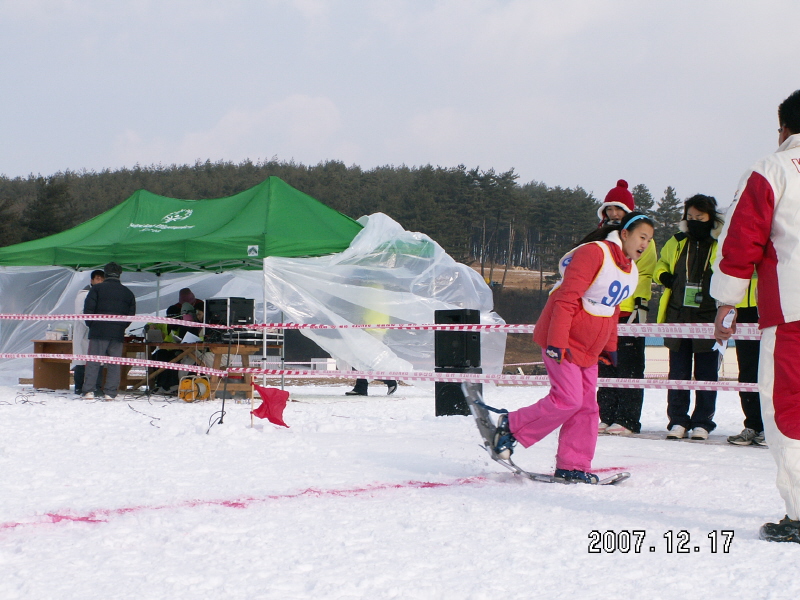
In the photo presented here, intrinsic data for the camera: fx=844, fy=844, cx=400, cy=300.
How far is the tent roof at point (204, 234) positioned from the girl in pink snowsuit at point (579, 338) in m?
7.02

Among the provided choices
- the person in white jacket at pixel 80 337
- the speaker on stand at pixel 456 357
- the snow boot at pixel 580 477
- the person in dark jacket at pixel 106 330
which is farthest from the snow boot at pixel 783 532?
the person in white jacket at pixel 80 337

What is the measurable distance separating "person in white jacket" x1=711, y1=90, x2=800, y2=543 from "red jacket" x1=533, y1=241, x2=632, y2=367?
0.98 m

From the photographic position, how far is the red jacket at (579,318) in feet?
13.6

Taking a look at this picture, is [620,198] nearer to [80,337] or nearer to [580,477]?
[580,477]

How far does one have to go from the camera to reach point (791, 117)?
3273 millimetres

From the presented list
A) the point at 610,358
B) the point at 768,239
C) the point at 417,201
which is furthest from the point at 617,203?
the point at 417,201

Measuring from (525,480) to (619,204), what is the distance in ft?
8.45

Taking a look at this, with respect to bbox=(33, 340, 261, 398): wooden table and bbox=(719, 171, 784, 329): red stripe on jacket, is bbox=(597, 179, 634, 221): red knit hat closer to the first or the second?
bbox=(719, 171, 784, 329): red stripe on jacket

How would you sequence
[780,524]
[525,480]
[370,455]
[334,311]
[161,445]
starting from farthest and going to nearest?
[334,311]
[161,445]
[370,455]
[525,480]
[780,524]

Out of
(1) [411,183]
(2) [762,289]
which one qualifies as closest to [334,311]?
(2) [762,289]

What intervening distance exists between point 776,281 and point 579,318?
1242 millimetres

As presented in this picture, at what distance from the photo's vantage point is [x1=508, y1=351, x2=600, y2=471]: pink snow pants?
4211 millimetres

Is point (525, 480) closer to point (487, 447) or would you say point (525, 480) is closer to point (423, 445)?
point (487, 447)

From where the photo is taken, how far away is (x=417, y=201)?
58.9 meters
